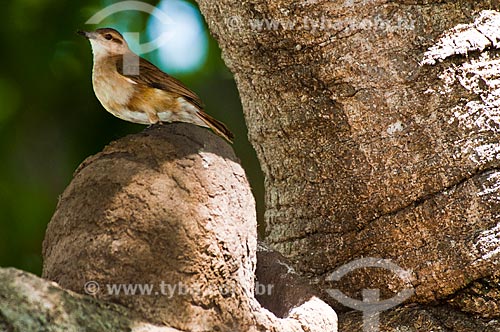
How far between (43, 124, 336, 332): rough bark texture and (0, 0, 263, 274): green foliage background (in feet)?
10.9

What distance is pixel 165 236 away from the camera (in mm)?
3529

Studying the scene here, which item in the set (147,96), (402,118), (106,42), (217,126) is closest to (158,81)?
(147,96)

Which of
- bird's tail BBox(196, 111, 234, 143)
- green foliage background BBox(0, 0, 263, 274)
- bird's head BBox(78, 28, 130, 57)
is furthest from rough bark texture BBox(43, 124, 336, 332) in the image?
green foliage background BBox(0, 0, 263, 274)

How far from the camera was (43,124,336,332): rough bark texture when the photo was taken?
3438 mm

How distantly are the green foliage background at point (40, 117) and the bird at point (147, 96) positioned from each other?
8.00 ft

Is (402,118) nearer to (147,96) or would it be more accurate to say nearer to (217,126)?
(217,126)

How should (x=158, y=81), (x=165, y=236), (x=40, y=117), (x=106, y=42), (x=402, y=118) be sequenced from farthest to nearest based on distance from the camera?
(x=40, y=117), (x=106, y=42), (x=158, y=81), (x=402, y=118), (x=165, y=236)

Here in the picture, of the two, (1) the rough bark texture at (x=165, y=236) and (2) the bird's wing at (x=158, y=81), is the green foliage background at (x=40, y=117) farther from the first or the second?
(1) the rough bark texture at (x=165, y=236)

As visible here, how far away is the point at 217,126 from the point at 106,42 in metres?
0.82

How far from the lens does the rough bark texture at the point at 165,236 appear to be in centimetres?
344

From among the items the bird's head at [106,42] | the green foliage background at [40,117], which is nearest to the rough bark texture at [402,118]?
the bird's head at [106,42]

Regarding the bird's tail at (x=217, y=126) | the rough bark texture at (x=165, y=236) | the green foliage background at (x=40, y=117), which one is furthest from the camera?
the green foliage background at (x=40, y=117)

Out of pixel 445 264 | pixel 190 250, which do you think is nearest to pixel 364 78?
pixel 445 264

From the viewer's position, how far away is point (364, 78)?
14.6ft
